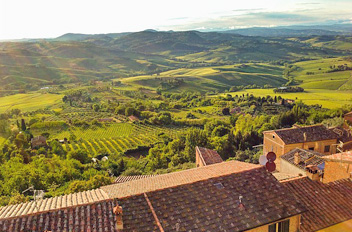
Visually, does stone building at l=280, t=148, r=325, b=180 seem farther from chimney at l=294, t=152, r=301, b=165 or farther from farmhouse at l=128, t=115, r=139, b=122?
farmhouse at l=128, t=115, r=139, b=122

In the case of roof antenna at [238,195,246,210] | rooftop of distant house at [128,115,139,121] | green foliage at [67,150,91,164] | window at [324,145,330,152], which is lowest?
rooftop of distant house at [128,115,139,121]

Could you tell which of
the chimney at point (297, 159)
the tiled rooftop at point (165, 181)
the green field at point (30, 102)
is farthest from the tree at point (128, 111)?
the tiled rooftop at point (165, 181)

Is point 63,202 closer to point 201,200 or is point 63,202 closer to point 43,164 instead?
point 201,200

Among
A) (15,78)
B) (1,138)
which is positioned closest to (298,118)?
(1,138)

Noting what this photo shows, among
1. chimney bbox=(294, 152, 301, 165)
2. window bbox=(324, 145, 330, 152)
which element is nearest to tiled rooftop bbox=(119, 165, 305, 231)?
chimney bbox=(294, 152, 301, 165)

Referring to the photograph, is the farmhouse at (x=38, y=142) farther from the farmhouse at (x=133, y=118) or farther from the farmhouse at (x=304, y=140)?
the farmhouse at (x=304, y=140)

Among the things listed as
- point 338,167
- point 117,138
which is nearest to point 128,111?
point 117,138
